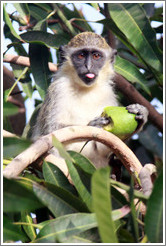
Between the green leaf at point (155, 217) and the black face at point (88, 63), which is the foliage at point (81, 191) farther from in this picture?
the black face at point (88, 63)

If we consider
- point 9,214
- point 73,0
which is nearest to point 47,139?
point 9,214

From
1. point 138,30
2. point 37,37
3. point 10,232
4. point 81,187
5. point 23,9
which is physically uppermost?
point 23,9

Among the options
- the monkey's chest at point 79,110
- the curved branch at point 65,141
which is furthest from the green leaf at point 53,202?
the monkey's chest at point 79,110

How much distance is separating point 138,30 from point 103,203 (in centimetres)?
227

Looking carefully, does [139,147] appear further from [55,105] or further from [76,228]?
[76,228]

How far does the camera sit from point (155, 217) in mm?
1657

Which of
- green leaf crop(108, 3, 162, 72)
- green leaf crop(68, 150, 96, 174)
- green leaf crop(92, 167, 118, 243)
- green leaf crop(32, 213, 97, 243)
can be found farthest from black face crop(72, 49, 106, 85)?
green leaf crop(92, 167, 118, 243)

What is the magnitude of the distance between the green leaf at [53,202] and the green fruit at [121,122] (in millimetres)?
978

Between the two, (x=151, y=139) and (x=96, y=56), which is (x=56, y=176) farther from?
(x=96, y=56)

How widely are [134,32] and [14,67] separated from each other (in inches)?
57.9

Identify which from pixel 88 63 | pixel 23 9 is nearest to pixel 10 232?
pixel 88 63

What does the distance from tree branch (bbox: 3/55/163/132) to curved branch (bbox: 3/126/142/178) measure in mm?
1573

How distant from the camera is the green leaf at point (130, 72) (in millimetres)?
3945

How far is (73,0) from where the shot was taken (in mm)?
3951
